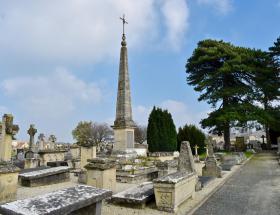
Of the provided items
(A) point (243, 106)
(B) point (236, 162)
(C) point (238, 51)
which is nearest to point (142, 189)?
(B) point (236, 162)

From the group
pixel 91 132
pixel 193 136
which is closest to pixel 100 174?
pixel 193 136

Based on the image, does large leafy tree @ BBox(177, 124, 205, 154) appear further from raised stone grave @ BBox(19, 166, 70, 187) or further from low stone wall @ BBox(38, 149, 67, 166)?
raised stone grave @ BBox(19, 166, 70, 187)

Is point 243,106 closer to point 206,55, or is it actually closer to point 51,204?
point 206,55

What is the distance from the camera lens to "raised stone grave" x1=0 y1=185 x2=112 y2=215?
10.5 ft

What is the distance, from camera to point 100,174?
338 inches

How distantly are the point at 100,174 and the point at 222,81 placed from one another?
2989 cm

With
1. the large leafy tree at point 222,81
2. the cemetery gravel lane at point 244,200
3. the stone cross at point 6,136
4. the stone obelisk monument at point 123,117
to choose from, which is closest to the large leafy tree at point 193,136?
the large leafy tree at point 222,81

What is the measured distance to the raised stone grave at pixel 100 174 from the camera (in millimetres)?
8578

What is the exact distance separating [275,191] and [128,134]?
869 centimetres

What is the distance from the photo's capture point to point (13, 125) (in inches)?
450

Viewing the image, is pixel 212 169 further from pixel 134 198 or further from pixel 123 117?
pixel 134 198

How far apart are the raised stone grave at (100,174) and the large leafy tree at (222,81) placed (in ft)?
78.4

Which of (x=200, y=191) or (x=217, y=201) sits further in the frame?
(x=200, y=191)

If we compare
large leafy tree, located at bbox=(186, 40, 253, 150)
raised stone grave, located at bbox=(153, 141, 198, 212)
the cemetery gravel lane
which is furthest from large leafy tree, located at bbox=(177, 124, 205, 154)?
raised stone grave, located at bbox=(153, 141, 198, 212)
